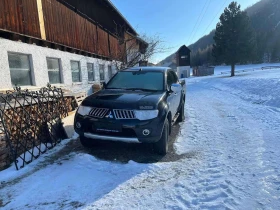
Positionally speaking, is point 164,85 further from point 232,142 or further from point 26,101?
point 26,101

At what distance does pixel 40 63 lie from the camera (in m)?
8.24

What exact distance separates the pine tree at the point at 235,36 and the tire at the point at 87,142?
3192cm

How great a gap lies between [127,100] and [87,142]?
1406mm

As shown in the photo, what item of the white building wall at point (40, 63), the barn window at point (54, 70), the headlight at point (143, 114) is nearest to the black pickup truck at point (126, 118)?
the headlight at point (143, 114)

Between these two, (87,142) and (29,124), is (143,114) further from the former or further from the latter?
(29,124)

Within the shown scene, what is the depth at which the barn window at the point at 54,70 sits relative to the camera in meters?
9.10

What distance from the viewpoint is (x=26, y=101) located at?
4449 mm

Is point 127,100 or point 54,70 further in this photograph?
point 54,70

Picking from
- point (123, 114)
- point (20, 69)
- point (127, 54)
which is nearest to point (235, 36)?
point (127, 54)

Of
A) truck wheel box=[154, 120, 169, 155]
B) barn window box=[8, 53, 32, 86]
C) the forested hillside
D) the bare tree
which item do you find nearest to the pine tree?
the bare tree

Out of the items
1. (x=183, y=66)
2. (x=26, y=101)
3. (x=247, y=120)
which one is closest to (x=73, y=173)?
(x=26, y=101)

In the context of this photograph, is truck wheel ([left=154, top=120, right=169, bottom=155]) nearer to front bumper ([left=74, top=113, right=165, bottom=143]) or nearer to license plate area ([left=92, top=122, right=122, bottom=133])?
front bumper ([left=74, top=113, right=165, bottom=143])

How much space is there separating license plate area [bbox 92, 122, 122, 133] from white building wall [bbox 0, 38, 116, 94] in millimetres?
4127

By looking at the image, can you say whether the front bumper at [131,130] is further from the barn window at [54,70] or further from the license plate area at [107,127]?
the barn window at [54,70]
